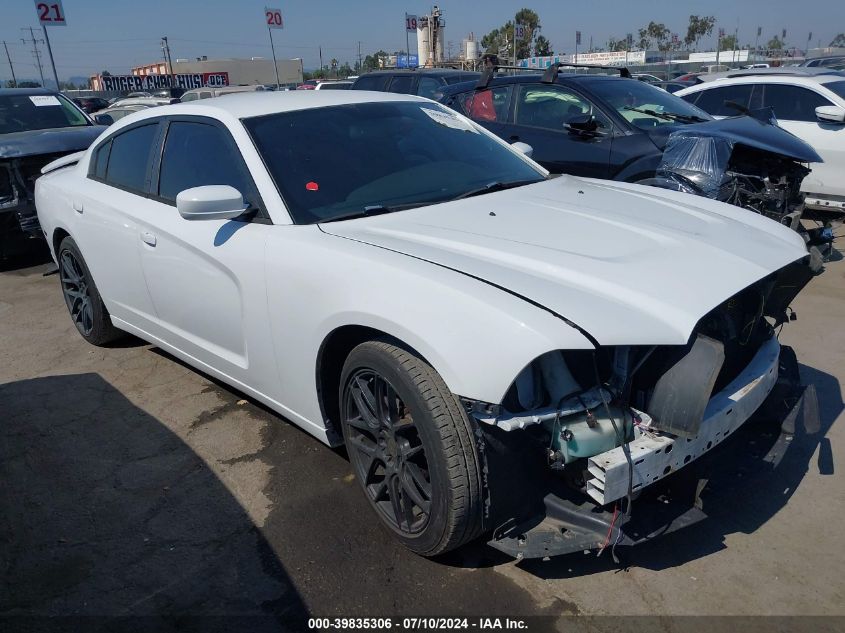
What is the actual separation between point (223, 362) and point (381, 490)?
1.15 metres

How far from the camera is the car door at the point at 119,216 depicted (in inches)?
152

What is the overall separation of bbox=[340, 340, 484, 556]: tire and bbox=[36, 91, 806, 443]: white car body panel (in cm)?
11

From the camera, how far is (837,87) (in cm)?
776

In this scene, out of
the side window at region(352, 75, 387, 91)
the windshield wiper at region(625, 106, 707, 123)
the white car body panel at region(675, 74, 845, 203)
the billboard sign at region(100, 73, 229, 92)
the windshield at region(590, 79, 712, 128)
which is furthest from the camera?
the billboard sign at region(100, 73, 229, 92)

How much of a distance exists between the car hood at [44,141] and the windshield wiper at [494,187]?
225 inches

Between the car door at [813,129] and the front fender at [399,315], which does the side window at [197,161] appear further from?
the car door at [813,129]

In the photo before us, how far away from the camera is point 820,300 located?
530 centimetres

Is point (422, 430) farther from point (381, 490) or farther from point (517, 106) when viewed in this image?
point (517, 106)

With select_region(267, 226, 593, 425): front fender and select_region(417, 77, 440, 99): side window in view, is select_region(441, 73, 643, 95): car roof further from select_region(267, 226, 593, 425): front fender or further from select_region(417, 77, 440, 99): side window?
select_region(267, 226, 593, 425): front fender

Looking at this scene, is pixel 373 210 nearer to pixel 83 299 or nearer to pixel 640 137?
pixel 83 299

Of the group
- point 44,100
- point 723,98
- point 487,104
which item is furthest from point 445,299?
point 44,100

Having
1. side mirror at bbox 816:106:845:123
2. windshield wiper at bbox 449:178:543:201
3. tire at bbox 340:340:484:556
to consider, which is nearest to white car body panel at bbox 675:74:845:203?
side mirror at bbox 816:106:845:123

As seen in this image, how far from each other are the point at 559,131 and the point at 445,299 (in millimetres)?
4678

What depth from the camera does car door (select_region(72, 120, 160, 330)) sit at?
3.87m
